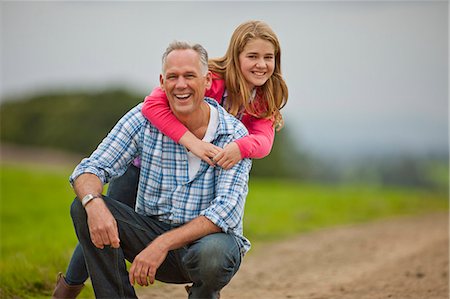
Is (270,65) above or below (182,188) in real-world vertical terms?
above

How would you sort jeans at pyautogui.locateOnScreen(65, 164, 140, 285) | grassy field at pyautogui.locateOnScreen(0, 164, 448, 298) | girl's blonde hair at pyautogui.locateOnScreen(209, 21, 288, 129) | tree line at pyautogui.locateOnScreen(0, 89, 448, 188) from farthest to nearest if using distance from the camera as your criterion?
1. tree line at pyautogui.locateOnScreen(0, 89, 448, 188)
2. grassy field at pyautogui.locateOnScreen(0, 164, 448, 298)
3. girl's blonde hair at pyautogui.locateOnScreen(209, 21, 288, 129)
4. jeans at pyautogui.locateOnScreen(65, 164, 140, 285)

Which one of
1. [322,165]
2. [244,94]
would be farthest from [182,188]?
[322,165]

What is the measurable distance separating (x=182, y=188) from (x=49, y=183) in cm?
973

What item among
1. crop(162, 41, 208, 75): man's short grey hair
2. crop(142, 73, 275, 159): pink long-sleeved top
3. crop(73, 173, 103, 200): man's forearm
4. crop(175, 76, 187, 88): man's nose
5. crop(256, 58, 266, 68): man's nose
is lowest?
crop(73, 173, 103, 200): man's forearm

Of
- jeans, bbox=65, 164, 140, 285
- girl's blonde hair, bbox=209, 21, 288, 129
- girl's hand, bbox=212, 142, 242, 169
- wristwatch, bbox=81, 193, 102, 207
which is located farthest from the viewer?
girl's blonde hair, bbox=209, 21, 288, 129

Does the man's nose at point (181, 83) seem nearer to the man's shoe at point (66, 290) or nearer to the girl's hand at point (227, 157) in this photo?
the girl's hand at point (227, 157)

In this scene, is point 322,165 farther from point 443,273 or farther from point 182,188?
point 182,188

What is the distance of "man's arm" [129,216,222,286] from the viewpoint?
323 cm

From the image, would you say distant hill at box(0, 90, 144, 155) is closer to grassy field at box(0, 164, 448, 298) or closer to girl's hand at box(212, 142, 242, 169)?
grassy field at box(0, 164, 448, 298)

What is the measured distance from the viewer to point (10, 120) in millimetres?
18531

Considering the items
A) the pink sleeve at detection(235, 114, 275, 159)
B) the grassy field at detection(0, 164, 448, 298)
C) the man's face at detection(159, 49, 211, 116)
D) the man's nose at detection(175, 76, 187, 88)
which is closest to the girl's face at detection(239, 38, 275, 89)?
the pink sleeve at detection(235, 114, 275, 159)

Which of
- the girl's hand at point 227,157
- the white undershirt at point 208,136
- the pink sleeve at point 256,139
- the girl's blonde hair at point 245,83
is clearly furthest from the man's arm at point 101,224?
the girl's blonde hair at point 245,83

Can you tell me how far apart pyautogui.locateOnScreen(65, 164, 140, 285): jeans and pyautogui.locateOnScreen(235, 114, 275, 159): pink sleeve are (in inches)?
28.6

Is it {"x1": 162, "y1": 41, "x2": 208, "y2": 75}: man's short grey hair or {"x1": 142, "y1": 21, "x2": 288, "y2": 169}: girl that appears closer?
{"x1": 162, "y1": 41, "x2": 208, "y2": 75}: man's short grey hair
